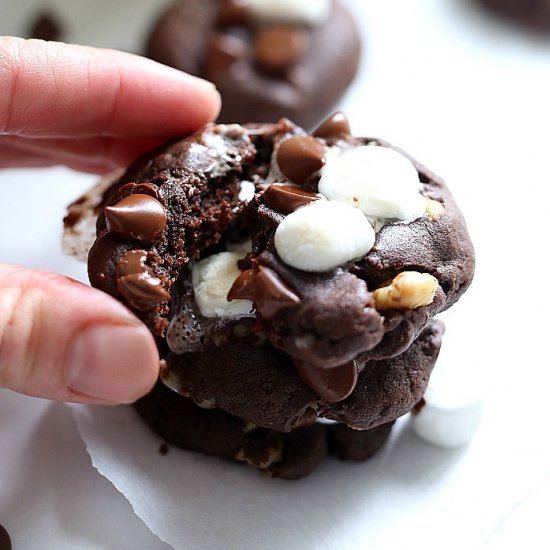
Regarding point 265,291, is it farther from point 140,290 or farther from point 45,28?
point 45,28

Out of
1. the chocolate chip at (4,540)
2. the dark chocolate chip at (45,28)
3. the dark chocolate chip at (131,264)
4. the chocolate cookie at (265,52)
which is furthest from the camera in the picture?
the dark chocolate chip at (45,28)

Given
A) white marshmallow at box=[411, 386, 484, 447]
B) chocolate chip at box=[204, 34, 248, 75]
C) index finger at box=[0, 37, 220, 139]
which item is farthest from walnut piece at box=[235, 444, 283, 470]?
chocolate chip at box=[204, 34, 248, 75]

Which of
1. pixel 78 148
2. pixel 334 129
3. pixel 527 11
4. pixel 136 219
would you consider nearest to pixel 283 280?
pixel 136 219

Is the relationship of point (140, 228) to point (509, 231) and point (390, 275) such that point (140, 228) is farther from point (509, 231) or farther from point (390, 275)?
point (509, 231)

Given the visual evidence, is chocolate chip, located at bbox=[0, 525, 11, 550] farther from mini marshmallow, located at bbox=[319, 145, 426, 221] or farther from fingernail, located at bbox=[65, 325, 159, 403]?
mini marshmallow, located at bbox=[319, 145, 426, 221]

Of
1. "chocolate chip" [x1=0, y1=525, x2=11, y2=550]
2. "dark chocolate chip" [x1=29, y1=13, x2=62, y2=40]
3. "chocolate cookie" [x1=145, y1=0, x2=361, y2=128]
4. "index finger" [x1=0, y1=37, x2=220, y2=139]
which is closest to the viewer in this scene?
"chocolate chip" [x1=0, y1=525, x2=11, y2=550]

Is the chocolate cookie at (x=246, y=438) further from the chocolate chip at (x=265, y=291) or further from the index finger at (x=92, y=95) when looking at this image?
the index finger at (x=92, y=95)

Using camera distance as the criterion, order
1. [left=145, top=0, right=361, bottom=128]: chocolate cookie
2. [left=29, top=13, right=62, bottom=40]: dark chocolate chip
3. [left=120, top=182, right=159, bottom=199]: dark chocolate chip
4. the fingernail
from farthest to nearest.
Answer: [left=29, top=13, right=62, bottom=40]: dark chocolate chip, [left=145, top=0, right=361, bottom=128]: chocolate cookie, [left=120, top=182, right=159, bottom=199]: dark chocolate chip, the fingernail

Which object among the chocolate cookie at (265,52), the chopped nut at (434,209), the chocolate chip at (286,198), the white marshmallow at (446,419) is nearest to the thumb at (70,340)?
the chocolate chip at (286,198)
